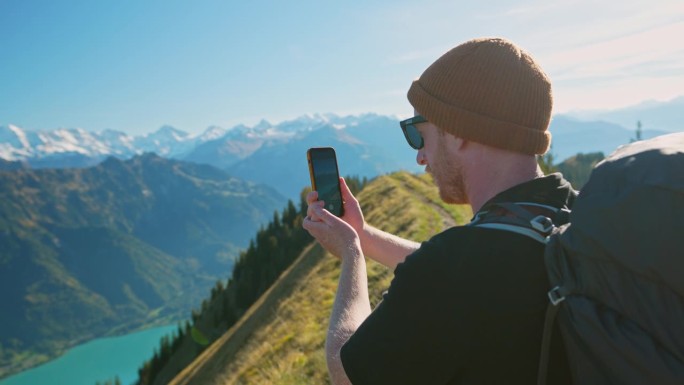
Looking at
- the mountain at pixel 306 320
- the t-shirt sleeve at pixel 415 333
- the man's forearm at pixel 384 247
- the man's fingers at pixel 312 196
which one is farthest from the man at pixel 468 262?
the mountain at pixel 306 320

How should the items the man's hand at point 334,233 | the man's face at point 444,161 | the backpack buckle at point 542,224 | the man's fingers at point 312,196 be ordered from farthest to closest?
the man's fingers at point 312,196 < the man's hand at point 334,233 < the man's face at point 444,161 < the backpack buckle at point 542,224

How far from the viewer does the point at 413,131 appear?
402 cm

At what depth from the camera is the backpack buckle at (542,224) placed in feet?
9.29

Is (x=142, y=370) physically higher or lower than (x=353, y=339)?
lower

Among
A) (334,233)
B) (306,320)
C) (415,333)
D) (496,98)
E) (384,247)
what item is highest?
(496,98)

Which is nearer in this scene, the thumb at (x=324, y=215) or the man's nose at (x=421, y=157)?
the man's nose at (x=421, y=157)

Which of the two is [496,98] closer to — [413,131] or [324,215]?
[413,131]

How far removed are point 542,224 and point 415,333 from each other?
0.98 m

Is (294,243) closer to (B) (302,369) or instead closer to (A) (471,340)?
(B) (302,369)

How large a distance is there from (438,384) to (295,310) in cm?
1973

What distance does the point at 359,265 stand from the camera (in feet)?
12.2

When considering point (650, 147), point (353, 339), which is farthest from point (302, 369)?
point (650, 147)

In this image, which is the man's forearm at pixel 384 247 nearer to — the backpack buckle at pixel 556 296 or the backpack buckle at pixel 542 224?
the backpack buckle at pixel 542 224

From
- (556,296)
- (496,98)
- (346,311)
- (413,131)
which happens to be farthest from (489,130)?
(346,311)
